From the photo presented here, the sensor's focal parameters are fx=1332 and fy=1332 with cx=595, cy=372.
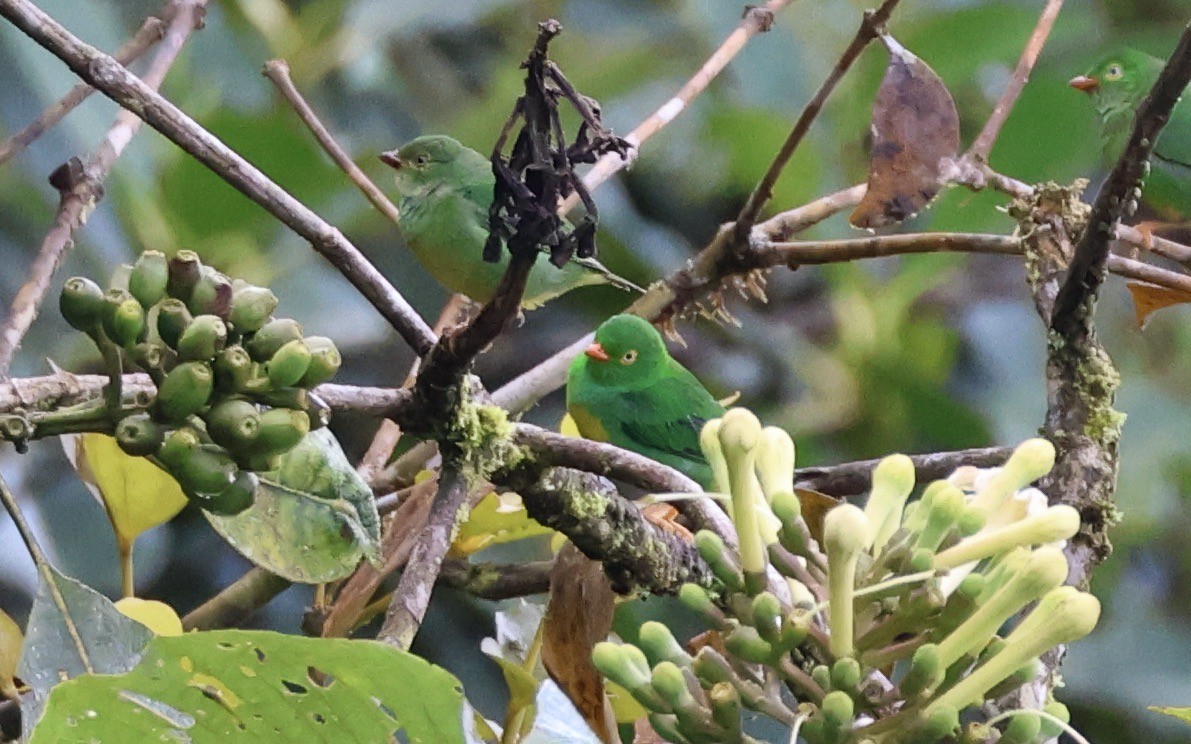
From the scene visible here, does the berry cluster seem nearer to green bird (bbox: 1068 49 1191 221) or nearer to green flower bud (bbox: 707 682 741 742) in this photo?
green flower bud (bbox: 707 682 741 742)

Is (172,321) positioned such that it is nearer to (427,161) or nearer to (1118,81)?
(427,161)

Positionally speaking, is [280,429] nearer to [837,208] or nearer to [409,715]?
[409,715]

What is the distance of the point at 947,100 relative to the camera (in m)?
1.23

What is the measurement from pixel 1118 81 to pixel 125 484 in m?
2.54

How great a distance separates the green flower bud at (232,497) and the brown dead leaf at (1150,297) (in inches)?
36.8

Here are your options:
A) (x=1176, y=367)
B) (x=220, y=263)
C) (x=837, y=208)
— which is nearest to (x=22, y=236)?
(x=220, y=263)

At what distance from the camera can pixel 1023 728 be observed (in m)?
0.76

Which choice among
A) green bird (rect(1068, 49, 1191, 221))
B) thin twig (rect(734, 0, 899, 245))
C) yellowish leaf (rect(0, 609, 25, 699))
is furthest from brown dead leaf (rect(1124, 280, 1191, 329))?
green bird (rect(1068, 49, 1191, 221))

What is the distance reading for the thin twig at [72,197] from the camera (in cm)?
116

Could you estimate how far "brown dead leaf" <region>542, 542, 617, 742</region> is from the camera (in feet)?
3.37

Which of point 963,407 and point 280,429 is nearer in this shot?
point 280,429

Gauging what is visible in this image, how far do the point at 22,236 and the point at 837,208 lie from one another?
1581 millimetres

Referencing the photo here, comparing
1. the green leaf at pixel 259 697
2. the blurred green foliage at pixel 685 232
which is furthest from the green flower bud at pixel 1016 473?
the blurred green foliage at pixel 685 232

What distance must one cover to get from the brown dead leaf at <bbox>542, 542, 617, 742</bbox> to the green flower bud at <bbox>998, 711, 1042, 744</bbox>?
0.36 m
